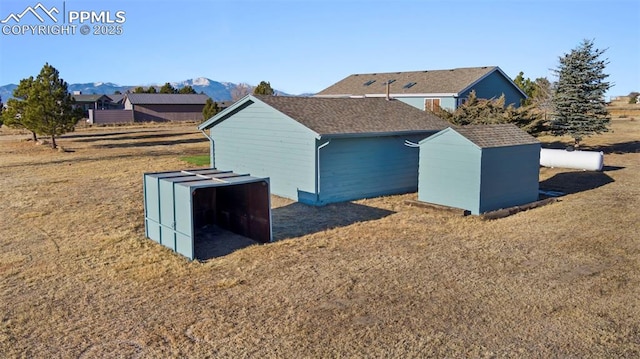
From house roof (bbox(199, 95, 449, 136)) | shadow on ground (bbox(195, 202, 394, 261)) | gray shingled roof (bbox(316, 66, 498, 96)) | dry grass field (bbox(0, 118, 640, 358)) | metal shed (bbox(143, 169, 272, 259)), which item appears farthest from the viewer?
gray shingled roof (bbox(316, 66, 498, 96))

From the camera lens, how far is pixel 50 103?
33.4 m

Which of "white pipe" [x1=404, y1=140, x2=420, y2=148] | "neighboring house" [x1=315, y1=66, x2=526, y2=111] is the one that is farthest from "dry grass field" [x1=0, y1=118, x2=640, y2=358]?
"neighboring house" [x1=315, y1=66, x2=526, y2=111]

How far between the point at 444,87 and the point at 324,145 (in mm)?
22042

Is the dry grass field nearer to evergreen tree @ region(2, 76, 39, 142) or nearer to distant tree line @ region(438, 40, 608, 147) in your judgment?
distant tree line @ region(438, 40, 608, 147)

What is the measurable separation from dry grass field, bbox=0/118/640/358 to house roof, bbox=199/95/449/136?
2.67 metres

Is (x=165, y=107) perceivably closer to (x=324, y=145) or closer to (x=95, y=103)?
(x=95, y=103)

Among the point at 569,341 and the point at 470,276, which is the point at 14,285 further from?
the point at 569,341

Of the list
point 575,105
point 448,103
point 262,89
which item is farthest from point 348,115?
point 262,89

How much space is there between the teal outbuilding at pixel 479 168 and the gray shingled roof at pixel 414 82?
18.9 m

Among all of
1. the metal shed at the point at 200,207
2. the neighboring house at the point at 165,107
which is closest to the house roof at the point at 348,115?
the metal shed at the point at 200,207

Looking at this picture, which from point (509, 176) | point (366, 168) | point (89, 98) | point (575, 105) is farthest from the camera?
point (89, 98)

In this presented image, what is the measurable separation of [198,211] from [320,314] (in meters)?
6.74

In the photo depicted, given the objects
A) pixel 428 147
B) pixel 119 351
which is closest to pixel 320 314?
pixel 119 351

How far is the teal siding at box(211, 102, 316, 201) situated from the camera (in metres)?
16.6
